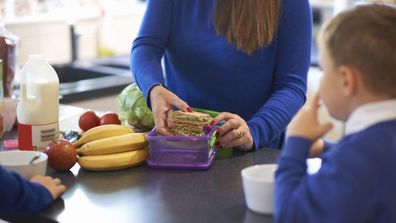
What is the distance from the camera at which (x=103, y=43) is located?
3.65 metres

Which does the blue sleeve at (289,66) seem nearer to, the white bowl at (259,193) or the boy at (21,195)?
the white bowl at (259,193)

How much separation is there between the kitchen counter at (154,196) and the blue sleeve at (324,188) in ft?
0.48

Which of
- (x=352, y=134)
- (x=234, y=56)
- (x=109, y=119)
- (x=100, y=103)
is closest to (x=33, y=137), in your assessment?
(x=109, y=119)

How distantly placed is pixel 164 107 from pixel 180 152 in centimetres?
13

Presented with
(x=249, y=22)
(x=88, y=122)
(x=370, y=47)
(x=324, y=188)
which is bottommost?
(x=88, y=122)

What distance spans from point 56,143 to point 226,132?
16.4 inches

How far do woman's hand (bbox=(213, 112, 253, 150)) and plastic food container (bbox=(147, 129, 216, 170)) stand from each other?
56mm

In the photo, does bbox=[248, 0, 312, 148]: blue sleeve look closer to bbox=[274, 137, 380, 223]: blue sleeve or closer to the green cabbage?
the green cabbage

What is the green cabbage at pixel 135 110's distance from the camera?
1.70 meters

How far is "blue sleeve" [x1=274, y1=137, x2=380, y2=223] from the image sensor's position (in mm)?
940

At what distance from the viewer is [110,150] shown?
1.42 metres

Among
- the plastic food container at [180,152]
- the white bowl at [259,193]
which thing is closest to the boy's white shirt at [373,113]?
the white bowl at [259,193]

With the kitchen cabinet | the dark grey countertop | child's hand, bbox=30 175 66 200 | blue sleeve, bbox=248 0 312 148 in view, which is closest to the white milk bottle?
the dark grey countertop

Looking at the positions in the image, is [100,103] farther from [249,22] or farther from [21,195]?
[21,195]
